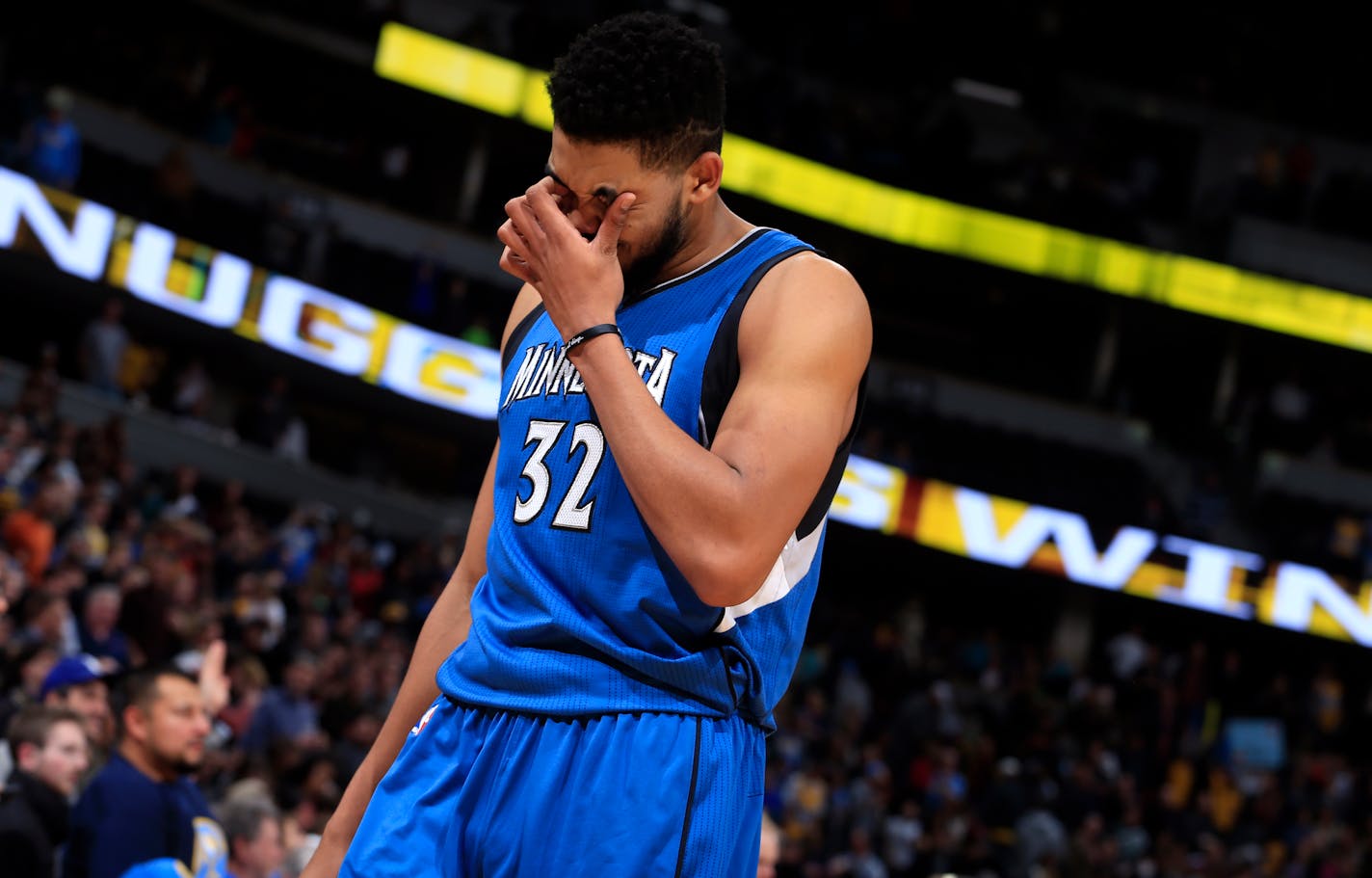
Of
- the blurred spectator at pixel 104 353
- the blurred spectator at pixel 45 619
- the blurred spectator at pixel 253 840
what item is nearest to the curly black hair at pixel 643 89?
the blurred spectator at pixel 253 840

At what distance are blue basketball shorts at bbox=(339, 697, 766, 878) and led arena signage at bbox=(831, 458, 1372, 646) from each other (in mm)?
17752

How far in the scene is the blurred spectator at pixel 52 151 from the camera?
17.6 m

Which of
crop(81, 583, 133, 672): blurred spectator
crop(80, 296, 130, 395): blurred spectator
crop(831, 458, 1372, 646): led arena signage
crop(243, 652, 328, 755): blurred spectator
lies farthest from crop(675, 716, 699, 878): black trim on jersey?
crop(831, 458, 1372, 646): led arena signage

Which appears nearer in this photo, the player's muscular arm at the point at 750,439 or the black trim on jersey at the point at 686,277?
the player's muscular arm at the point at 750,439

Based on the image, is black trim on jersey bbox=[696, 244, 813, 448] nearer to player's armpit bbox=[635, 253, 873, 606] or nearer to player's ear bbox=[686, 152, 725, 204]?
player's armpit bbox=[635, 253, 873, 606]

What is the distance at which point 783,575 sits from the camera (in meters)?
2.18

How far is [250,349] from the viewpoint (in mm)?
19719

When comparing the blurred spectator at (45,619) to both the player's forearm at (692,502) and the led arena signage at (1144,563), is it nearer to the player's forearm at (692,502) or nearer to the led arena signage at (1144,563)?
the player's forearm at (692,502)

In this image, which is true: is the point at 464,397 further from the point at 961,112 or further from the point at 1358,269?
the point at 1358,269

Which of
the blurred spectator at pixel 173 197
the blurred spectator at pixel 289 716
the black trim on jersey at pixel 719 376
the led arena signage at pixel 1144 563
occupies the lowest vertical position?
the blurred spectator at pixel 289 716

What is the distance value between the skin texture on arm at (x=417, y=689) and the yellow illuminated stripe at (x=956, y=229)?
1874cm

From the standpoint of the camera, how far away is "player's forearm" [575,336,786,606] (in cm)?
190

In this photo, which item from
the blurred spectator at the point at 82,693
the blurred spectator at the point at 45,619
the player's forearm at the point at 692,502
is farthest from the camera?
the blurred spectator at the point at 45,619

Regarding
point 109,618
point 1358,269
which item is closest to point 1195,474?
point 1358,269
